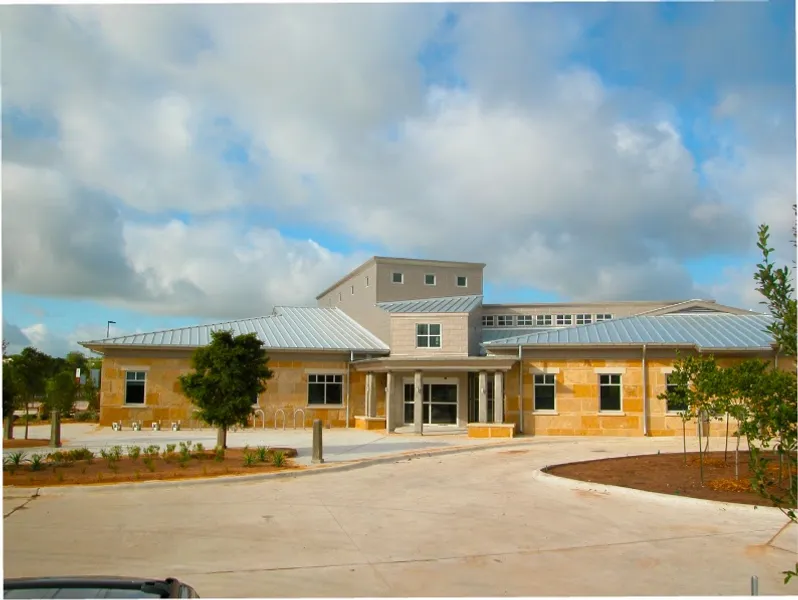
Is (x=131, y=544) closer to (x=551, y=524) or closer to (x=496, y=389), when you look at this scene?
(x=551, y=524)

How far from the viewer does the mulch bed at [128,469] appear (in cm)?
1398

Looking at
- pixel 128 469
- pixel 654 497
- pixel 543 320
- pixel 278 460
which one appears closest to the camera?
pixel 654 497

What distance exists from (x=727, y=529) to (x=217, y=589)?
7011 millimetres

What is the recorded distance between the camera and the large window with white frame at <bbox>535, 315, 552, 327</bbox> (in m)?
37.1

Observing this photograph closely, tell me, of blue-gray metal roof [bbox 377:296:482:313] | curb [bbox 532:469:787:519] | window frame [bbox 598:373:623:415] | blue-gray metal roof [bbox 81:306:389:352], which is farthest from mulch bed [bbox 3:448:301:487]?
blue-gray metal roof [bbox 377:296:482:313]

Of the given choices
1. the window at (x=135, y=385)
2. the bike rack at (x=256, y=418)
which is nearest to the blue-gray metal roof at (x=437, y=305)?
the bike rack at (x=256, y=418)

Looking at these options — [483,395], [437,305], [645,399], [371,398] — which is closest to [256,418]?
[371,398]

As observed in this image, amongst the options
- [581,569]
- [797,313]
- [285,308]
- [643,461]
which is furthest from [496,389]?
[797,313]

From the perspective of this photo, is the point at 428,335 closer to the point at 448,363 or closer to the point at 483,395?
the point at 448,363

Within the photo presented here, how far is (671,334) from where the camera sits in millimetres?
27422

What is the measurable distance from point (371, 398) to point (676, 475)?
15835 mm

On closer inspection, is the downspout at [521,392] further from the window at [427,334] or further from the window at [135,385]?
the window at [135,385]

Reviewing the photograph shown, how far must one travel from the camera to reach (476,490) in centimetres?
1364

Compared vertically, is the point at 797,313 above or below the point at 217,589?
above
